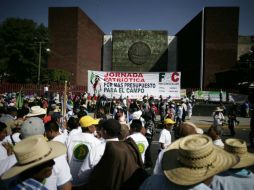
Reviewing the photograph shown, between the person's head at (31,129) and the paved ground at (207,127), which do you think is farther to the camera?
the paved ground at (207,127)

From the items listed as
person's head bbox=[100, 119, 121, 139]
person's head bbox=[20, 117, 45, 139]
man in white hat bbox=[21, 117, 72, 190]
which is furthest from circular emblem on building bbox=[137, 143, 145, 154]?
man in white hat bbox=[21, 117, 72, 190]

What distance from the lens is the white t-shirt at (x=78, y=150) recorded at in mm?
4324

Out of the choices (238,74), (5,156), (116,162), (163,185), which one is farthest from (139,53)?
(163,185)

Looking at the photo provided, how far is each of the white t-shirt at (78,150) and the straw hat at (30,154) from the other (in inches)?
58.2

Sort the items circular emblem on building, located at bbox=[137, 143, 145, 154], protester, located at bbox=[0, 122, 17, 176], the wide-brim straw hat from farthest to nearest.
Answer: circular emblem on building, located at bbox=[137, 143, 145, 154]
protester, located at bbox=[0, 122, 17, 176]
the wide-brim straw hat

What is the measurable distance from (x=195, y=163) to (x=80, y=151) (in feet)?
7.92

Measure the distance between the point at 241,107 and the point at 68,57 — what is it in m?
26.6

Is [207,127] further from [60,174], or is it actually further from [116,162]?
[60,174]

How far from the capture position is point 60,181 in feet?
10.8

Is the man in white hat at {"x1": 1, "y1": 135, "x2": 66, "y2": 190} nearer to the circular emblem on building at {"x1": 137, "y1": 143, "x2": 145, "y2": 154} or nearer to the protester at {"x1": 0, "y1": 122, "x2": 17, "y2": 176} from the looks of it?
the protester at {"x1": 0, "y1": 122, "x2": 17, "y2": 176}

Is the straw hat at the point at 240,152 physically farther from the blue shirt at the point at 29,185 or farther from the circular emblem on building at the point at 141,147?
the circular emblem on building at the point at 141,147

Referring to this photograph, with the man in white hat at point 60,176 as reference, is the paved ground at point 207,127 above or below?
below

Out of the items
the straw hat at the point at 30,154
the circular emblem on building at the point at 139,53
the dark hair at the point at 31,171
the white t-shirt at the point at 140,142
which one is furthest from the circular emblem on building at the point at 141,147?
the circular emblem on building at the point at 139,53

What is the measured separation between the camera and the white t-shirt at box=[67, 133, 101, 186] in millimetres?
4324
